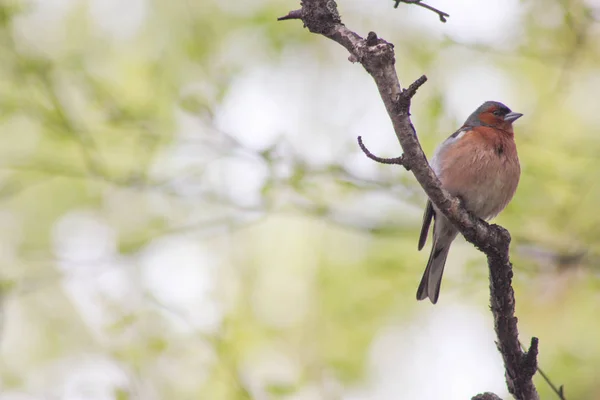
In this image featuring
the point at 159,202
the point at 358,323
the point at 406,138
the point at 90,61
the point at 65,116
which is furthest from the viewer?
the point at 159,202

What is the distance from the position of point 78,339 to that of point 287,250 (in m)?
3.01

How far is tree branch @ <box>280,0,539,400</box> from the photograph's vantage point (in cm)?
332

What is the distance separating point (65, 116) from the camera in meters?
6.57

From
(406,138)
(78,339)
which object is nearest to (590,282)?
(406,138)

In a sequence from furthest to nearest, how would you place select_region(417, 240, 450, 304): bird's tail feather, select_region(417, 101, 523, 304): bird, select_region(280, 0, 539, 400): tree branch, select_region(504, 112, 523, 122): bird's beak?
1. select_region(504, 112, 523, 122): bird's beak
2. select_region(417, 101, 523, 304): bird
3. select_region(417, 240, 450, 304): bird's tail feather
4. select_region(280, 0, 539, 400): tree branch

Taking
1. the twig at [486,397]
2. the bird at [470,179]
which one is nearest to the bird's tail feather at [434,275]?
the bird at [470,179]

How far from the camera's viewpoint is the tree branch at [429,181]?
3316mm

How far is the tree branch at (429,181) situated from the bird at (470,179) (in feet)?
5.17

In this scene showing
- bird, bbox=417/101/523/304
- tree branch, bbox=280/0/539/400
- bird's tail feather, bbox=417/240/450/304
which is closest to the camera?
tree branch, bbox=280/0/539/400

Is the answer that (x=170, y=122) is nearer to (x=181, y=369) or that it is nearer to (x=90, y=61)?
(x=90, y=61)

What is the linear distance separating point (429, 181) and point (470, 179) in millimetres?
2213

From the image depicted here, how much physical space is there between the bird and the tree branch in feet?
5.17

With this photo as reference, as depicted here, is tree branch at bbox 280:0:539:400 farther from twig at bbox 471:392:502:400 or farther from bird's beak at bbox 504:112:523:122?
bird's beak at bbox 504:112:523:122

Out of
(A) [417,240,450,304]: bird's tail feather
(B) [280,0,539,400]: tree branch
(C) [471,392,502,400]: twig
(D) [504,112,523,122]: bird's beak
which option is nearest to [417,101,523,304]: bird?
(A) [417,240,450,304]: bird's tail feather
